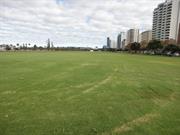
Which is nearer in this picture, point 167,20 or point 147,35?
point 167,20

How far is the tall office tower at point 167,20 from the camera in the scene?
126 meters

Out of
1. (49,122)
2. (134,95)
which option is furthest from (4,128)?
(134,95)

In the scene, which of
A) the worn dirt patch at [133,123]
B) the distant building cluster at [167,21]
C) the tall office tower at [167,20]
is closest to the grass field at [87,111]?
the worn dirt patch at [133,123]

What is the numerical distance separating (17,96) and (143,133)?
18.9 ft

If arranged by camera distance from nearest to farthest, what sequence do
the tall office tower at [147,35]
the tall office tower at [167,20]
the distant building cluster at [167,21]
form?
the distant building cluster at [167,21]
the tall office tower at [167,20]
the tall office tower at [147,35]

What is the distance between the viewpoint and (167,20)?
430 ft

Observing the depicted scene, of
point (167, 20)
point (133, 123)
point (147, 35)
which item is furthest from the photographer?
point (147, 35)

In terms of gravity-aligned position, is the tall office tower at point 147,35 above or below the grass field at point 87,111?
above

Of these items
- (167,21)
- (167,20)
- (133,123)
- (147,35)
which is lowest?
(133,123)

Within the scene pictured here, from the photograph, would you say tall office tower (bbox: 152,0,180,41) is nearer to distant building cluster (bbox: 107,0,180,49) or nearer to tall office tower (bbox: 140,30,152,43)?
distant building cluster (bbox: 107,0,180,49)

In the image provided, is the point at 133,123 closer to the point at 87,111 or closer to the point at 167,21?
the point at 87,111

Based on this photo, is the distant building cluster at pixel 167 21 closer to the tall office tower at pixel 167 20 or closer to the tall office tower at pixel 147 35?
the tall office tower at pixel 167 20

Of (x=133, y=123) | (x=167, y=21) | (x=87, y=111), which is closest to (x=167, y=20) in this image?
(x=167, y=21)

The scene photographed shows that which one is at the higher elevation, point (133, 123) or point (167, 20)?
point (167, 20)
